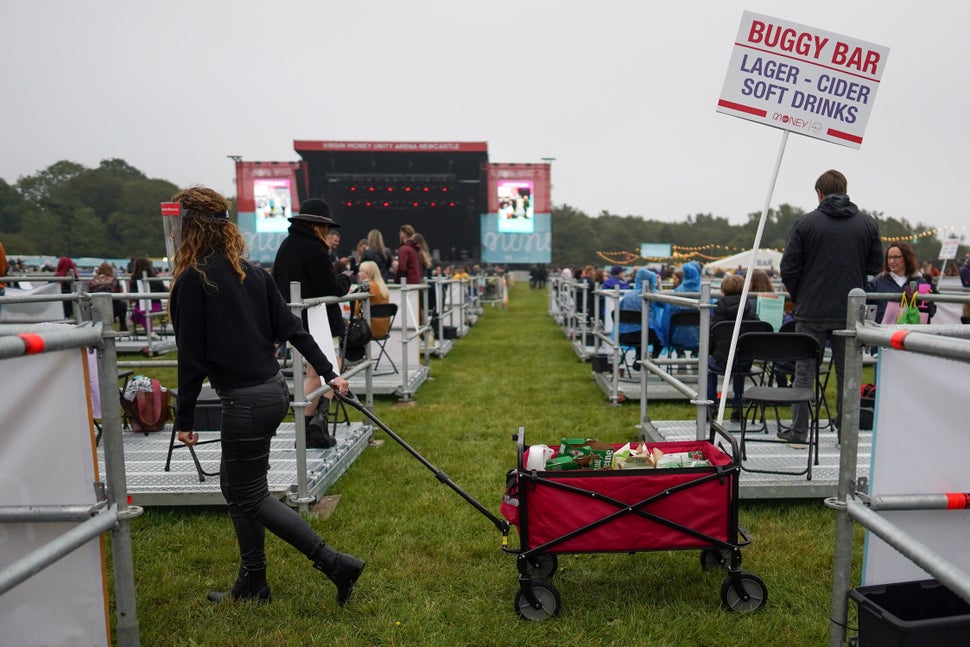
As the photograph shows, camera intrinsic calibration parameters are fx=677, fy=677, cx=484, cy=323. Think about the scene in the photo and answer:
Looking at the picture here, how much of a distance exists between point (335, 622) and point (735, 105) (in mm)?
3785

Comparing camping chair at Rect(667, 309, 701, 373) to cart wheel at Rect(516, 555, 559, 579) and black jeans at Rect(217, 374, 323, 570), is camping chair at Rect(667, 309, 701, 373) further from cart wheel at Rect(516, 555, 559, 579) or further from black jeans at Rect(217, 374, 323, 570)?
black jeans at Rect(217, 374, 323, 570)

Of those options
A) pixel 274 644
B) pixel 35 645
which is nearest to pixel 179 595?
pixel 274 644

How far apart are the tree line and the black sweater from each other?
174 ft

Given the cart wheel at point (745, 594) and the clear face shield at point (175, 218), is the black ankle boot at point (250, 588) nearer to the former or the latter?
the clear face shield at point (175, 218)

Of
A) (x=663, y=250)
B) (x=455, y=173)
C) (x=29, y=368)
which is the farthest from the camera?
(x=663, y=250)

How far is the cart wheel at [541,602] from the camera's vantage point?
9.94ft

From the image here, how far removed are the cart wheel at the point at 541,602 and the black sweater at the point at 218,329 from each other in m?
1.51

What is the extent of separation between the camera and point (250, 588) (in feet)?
10.4

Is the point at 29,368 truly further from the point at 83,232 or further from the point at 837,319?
the point at 83,232


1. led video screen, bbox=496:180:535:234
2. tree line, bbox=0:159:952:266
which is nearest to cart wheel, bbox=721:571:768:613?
led video screen, bbox=496:180:535:234

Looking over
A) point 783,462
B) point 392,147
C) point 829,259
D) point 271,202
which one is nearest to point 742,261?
point 392,147

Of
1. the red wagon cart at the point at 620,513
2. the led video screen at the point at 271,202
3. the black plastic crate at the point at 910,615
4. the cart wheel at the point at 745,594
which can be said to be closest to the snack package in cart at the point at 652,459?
the red wagon cart at the point at 620,513

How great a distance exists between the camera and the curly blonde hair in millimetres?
2820

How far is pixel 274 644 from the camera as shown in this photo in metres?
2.84
